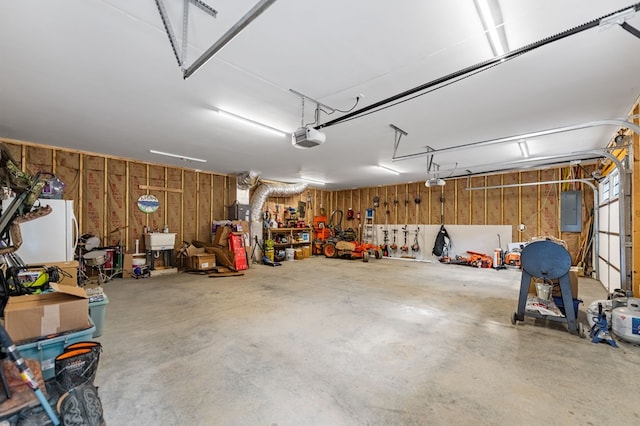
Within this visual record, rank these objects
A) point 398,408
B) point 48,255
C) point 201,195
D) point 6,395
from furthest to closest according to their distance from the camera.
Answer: point 201,195
point 48,255
point 398,408
point 6,395

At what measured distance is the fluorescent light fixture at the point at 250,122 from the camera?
11.9 ft

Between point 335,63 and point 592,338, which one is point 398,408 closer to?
point 592,338

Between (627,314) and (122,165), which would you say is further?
(122,165)

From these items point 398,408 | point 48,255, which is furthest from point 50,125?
point 398,408

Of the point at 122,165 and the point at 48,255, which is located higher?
the point at 122,165

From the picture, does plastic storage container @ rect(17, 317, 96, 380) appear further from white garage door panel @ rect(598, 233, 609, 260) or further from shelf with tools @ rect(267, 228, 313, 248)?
white garage door panel @ rect(598, 233, 609, 260)

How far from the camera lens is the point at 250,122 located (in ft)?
12.8

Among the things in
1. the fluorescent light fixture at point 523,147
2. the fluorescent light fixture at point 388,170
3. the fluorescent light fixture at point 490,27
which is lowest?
the fluorescent light fixture at point 388,170

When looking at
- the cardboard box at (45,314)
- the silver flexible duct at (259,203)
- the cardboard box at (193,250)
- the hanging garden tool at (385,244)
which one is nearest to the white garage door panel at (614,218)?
the hanging garden tool at (385,244)

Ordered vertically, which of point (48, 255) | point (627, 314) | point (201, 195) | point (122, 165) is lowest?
point (627, 314)

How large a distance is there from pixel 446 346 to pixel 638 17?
10.3ft

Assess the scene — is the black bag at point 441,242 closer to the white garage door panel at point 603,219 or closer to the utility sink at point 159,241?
the white garage door panel at point 603,219

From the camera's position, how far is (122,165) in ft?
21.1

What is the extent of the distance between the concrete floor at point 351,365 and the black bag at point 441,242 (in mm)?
4413
